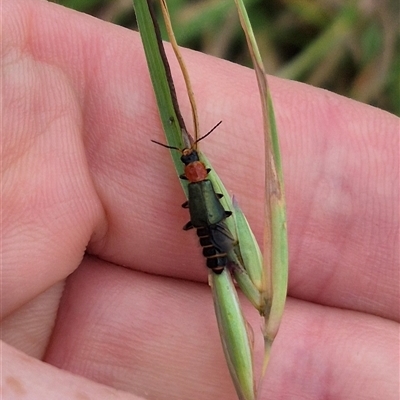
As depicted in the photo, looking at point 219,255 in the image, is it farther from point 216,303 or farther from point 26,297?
point 26,297

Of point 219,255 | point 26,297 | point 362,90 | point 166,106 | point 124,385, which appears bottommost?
point 124,385

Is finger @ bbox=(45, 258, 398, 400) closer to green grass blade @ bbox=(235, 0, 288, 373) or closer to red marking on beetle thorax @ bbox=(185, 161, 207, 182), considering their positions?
green grass blade @ bbox=(235, 0, 288, 373)

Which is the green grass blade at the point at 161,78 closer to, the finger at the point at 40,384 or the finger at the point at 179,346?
the finger at the point at 179,346

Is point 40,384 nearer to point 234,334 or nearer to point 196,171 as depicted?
point 234,334

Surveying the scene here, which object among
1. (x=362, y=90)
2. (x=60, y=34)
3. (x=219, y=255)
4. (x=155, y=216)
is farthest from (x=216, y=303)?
(x=362, y=90)

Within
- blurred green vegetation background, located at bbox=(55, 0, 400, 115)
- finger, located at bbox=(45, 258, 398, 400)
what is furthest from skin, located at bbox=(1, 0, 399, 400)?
blurred green vegetation background, located at bbox=(55, 0, 400, 115)

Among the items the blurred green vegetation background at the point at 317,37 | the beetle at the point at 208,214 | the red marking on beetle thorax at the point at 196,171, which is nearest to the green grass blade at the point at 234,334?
the beetle at the point at 208,214
